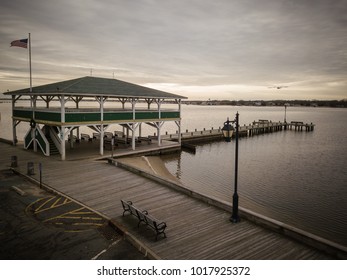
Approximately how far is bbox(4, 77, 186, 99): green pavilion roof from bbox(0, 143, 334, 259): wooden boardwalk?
6.84 meters

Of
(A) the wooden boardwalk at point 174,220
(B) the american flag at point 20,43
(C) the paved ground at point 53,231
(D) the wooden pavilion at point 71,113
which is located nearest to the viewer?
(C) the paved ground at point 53,231

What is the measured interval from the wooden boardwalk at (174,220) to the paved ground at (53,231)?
628 millimetres

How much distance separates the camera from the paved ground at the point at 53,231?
7.94 m

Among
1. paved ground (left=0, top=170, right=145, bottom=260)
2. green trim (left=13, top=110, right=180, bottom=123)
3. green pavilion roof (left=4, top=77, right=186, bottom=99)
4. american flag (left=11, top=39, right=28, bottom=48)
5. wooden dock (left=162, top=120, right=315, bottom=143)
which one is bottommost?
paved ground (left=0, top=170, right=145, bottom=260)

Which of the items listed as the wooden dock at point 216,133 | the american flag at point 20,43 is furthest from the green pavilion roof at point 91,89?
the wooden dock at point 216,133

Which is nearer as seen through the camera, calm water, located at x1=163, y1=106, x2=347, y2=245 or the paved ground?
the paved ground

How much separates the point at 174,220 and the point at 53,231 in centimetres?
440

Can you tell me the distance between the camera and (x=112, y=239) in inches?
346

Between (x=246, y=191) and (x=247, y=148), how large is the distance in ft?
74.8

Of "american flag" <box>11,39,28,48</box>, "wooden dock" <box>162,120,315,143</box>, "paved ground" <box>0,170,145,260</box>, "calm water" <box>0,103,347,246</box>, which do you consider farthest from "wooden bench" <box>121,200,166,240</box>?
"wooden dock" <box>162,120,315,143</box>

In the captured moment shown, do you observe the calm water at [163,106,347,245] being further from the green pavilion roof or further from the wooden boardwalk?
the green pavilion roof

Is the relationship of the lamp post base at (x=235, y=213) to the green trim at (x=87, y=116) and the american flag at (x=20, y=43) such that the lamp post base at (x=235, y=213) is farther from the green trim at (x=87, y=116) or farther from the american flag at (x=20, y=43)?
the american flag at (x=20, y=43)

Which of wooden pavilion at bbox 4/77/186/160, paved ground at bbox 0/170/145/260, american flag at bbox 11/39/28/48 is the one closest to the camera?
paved ground at bbox 0/170/145/260

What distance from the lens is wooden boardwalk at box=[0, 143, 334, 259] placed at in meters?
8.08
